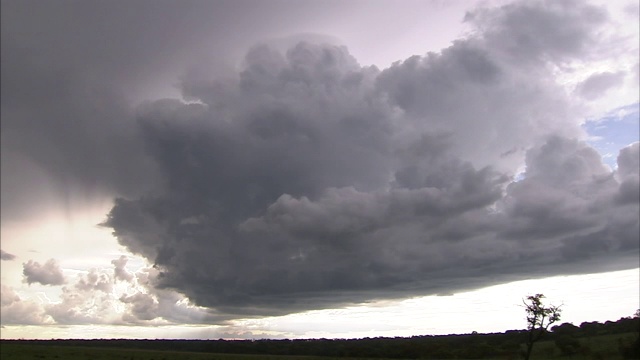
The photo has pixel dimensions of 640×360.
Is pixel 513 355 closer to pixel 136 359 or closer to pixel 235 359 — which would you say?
pixel 235 359

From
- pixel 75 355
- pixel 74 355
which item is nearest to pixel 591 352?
pixel 75 355

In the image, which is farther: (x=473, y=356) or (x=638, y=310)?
(x=473, y=356)

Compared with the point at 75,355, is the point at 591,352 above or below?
below

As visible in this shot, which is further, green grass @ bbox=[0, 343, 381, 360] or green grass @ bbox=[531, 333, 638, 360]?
green grass @ bbox=[531, 333, 638, 360]

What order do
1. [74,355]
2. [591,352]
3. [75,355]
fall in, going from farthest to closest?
1. [591,352]
2. [75,355]
3. [74,355]

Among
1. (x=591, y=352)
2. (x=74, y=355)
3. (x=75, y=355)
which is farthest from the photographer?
(x=591, y=352)

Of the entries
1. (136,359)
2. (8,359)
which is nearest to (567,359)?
(136,359)

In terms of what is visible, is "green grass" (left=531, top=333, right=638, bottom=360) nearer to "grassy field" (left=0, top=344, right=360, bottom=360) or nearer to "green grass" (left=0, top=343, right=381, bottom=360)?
"green grass" (left=0, top=343, right=381, bottom=360)

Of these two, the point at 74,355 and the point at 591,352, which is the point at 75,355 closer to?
the point at 74,355

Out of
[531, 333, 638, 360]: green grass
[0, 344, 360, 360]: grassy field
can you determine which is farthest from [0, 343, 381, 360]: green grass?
[531, 333, 638, 360]: green grass

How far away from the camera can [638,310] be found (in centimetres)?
14462

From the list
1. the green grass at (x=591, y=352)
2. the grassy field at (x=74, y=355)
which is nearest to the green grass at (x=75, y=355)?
the grassy field at (x=74, y=355)

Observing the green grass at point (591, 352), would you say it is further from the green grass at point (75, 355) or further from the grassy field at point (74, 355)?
the grassy field at point (74, 355)

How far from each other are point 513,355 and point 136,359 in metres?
93.3
